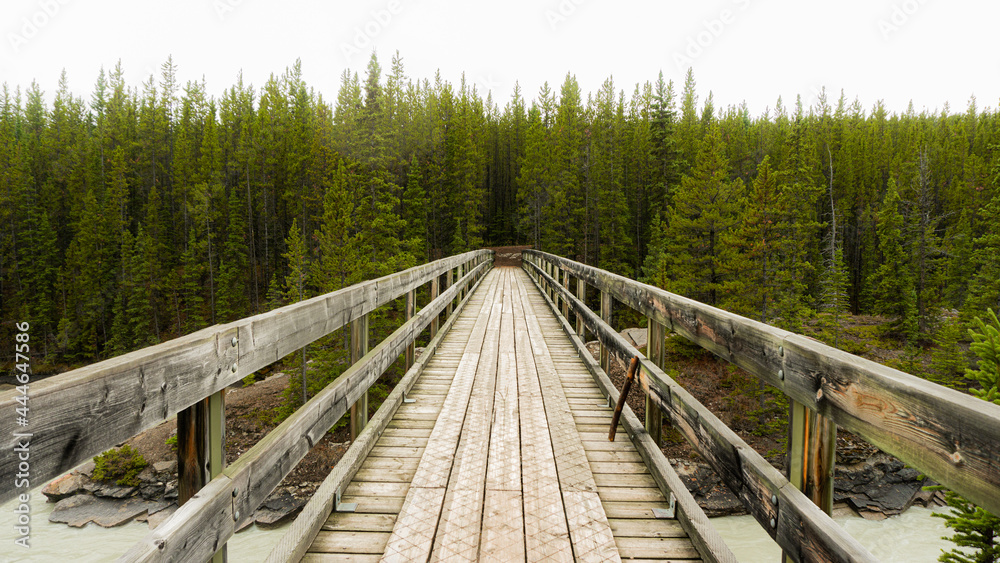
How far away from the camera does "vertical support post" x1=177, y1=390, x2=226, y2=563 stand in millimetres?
1438

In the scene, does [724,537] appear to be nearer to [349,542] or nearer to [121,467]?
[349,542]

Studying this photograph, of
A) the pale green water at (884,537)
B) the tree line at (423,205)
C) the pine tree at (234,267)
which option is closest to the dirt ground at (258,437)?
the tree line at (423,205)

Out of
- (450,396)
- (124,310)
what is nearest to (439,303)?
(450,396)

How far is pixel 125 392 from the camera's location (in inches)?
45.3

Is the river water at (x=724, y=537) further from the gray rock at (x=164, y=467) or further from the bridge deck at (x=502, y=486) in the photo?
the bridge deck at (x=502, y=486)

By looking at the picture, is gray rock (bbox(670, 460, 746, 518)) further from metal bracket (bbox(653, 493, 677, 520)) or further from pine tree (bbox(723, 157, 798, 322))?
metal bracket (bbox(653, 493, 677, 520))

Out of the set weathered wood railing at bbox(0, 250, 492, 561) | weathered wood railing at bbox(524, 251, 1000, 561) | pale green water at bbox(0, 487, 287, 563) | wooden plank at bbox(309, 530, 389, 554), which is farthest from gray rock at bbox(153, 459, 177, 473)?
weathered wood railing at bbox(524, 251, 1000, 561)

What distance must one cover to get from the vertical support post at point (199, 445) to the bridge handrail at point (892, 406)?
6.35 feet

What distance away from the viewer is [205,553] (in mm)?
1386

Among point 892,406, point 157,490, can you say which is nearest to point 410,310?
point 892,406

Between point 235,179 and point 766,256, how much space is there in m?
54.3

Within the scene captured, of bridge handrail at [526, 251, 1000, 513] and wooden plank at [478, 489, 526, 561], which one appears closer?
bridge handrail at [526, 251, 1000, 513]

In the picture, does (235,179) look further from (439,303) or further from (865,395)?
(865,395)

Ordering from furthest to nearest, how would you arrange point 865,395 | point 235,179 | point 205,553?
point 235,179, point 205,553, point 865,395
